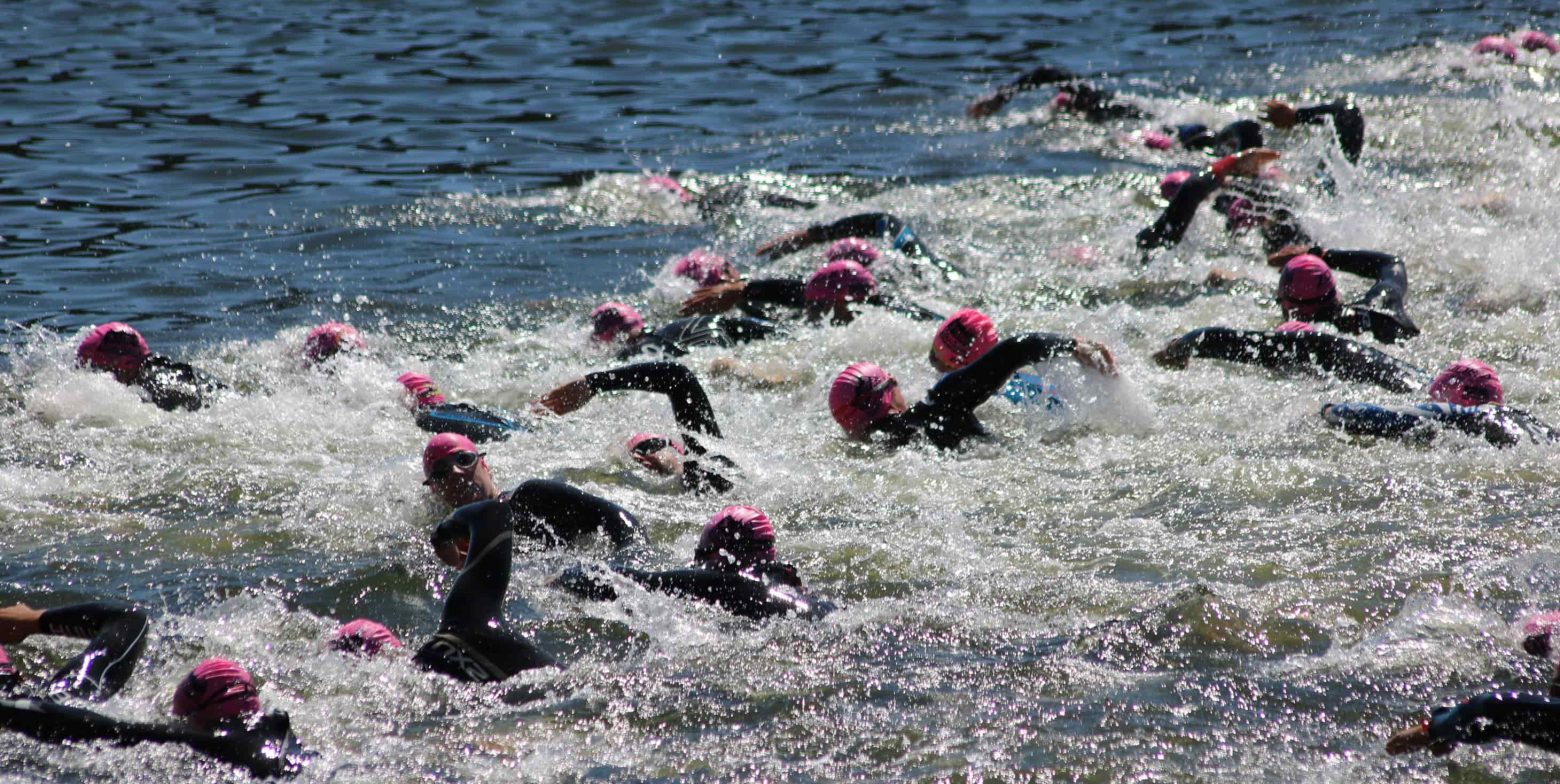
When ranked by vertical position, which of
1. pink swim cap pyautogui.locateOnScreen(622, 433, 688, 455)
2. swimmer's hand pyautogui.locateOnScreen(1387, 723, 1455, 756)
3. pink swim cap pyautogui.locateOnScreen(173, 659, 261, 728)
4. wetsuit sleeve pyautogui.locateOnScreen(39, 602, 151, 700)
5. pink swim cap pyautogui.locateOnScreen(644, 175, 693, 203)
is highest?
swimmer's hand pyautogui.locateOnScreen(1387, 723, 1455, 756)

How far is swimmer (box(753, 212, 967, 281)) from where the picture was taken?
1162cm

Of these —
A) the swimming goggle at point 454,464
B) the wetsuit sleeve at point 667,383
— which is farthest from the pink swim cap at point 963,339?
the swimming goggle at point 454,464

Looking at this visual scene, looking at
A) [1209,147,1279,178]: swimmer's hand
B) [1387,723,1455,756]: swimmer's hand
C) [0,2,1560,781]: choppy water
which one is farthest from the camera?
[1209,147,1279,178]: swimmer's hand

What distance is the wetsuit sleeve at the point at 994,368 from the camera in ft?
24.5

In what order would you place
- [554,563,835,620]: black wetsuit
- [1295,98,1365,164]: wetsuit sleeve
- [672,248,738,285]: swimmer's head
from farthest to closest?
[1295,98,1365,164]: wetsuit sleeve → [672,248,738,285]: swimmer's head → [554,563,835,620]: black wetsuit

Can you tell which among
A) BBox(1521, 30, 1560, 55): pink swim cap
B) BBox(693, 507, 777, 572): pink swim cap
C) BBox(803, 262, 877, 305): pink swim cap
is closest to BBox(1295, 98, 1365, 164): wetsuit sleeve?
BBox(803, 262, 877, 305): pink swim cap

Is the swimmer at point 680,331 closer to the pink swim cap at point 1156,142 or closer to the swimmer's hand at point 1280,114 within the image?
the swimmer's hand at point 1280,114

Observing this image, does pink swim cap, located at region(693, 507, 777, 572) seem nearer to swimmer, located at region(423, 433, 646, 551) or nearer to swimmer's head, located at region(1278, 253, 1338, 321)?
swimmer, located at region(423, 433, 646, 551)

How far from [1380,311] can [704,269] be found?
16.2 feet

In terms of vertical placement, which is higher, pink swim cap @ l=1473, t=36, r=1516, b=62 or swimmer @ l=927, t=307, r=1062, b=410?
swimmer @ l=927, t=307, r=1062, b=410

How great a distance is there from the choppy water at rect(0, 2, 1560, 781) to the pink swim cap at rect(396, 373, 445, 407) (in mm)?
114

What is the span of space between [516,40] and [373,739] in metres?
20.4

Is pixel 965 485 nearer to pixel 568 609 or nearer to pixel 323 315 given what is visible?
pixel 568 609

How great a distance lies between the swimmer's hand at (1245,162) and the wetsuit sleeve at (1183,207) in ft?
0.30
